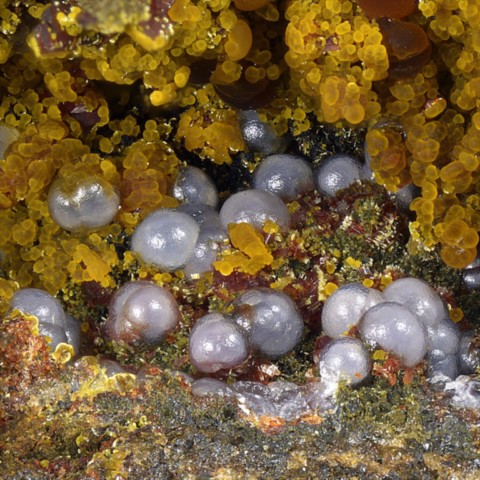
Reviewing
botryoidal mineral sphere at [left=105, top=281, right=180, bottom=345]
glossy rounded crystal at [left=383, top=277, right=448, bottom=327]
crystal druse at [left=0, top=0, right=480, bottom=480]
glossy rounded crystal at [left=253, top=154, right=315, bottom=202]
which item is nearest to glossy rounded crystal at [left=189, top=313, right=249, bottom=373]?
crystal druse at [left=0, top=0, right=480, bottom=480]

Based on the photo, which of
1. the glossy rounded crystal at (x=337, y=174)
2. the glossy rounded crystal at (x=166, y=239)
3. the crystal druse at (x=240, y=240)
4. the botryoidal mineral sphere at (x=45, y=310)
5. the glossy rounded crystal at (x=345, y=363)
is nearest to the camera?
the crystal druse at (x=240, y=240)

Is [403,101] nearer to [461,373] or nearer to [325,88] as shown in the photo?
[325,88]

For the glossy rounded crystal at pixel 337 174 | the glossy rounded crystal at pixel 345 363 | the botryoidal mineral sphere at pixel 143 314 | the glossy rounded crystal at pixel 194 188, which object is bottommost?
the botryoidal mineral sphere at pixel 143 314

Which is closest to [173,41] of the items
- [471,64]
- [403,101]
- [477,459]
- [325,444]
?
[403,101]

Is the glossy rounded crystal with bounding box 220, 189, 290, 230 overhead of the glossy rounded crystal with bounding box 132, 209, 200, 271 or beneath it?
overhead

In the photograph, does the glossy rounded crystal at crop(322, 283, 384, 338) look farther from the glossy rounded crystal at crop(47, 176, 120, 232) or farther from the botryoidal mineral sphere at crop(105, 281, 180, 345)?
the glossy rounded crystal at crop(47, 176, 120, 232)

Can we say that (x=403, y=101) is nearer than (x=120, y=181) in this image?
Yes

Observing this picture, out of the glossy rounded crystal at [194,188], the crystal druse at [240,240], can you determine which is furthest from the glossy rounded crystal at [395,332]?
the glossy rounded crystal at [194,188]

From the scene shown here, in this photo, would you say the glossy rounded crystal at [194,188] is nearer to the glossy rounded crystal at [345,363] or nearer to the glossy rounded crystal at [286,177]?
the glossy rounded crystal at [286,177]
